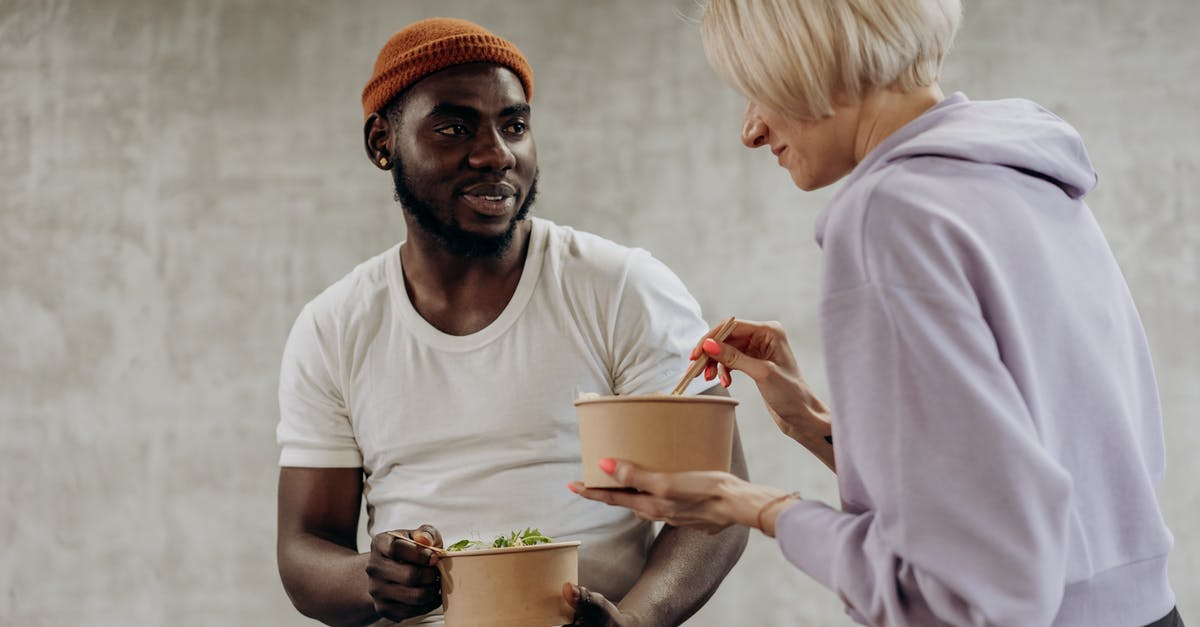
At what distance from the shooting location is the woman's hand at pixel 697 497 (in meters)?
1.15

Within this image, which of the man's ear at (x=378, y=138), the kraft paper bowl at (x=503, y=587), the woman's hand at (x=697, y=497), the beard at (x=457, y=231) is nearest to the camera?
the woman's hand at (x=697, y=497)

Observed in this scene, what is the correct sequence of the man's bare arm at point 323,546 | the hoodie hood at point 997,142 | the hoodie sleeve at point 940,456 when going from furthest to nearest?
the man's bare arm at point 323,546 → the hoodie hood at point 997,142 → the hoodie sleeve at point 940,456

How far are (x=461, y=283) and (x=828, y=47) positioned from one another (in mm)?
1070

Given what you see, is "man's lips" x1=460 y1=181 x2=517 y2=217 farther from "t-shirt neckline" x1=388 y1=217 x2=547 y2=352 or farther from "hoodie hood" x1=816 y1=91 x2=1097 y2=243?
"hoodie hood" x1=816 y1=91 x2=1097 y2=243

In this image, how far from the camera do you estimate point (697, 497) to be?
1192 mm

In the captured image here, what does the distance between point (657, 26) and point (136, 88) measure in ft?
4.85

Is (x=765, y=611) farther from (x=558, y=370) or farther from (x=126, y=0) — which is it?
(x=126, y=0)

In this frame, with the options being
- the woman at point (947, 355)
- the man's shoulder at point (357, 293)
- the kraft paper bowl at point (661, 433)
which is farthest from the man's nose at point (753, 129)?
the man's shoulder at point (357, 293)

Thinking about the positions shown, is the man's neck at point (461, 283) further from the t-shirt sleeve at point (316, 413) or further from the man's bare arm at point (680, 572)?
the man's bare arm at point (680, 572)

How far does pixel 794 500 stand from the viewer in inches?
44.3

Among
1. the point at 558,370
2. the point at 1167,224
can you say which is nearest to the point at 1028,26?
the point at 1167,224

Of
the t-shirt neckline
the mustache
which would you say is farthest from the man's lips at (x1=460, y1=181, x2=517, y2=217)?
the t-shirt neckline

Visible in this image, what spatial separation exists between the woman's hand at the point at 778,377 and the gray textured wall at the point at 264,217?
59.5 inches

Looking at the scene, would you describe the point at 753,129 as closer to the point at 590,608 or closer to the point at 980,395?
the point at 980,395
